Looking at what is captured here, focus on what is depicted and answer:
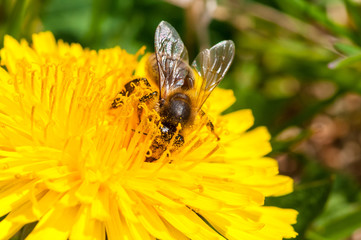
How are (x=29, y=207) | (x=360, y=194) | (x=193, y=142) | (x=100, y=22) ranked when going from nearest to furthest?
(x=29, y=207) → (x=193, y=142) → (x=360, y=194) → (x=100, y=22)

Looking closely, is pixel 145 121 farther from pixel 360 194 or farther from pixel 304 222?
pixel 360 194

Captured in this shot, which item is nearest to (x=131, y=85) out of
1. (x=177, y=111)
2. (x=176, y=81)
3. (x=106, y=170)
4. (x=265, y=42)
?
(x=176, y=81)

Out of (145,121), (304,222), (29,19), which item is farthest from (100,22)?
(304,222)

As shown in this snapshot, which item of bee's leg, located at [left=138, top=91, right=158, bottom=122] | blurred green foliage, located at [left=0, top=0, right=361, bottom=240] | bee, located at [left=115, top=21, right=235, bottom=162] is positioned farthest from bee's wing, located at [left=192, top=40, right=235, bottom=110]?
blurred green foliage, located at [left=0, top=0, right=361, bottom=240]

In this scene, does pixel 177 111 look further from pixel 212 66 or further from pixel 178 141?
pixel 212 66

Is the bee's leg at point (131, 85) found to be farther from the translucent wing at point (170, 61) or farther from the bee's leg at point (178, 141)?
the bee's leg at point (178, 141)

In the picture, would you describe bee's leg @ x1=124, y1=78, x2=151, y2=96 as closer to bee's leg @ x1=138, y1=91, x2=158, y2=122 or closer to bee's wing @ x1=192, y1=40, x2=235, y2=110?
bee's leg @ x1=138, y1=91, x2=158, y2=122
